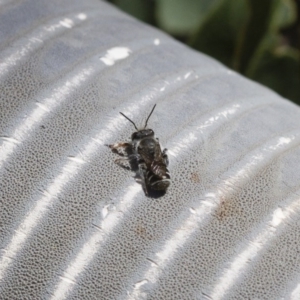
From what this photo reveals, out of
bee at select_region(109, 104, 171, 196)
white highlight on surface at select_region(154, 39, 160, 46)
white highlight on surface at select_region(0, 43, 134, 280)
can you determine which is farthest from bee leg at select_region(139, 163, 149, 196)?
white highlight on surface at select_region(154, 39, 160, 46)

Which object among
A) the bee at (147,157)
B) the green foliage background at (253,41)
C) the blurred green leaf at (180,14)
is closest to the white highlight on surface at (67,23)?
the bee at (147,157)

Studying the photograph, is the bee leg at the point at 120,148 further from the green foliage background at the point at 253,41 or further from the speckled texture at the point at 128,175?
the green foliage background at the point at 253,41

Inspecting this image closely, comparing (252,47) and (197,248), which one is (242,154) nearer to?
(197,248)

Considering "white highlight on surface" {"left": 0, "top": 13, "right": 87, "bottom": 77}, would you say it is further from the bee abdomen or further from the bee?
the bee abdomen

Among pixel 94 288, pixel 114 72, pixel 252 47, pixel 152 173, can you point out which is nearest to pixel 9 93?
pixel 114 72

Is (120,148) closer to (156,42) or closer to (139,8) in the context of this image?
(156,42)

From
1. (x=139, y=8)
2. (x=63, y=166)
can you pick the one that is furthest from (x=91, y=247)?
(x=139, y=8)
